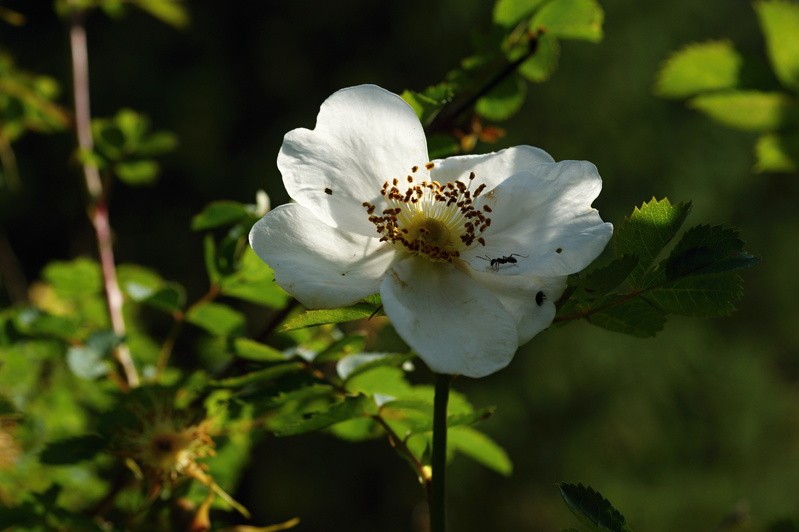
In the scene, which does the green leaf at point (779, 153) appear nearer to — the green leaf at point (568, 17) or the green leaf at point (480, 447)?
the green leaf at point (568, 17)

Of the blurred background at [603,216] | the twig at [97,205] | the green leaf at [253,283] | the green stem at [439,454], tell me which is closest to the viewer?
the green stem at [439,454]

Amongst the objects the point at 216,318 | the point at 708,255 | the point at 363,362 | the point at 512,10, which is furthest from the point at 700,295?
the point at 216,318

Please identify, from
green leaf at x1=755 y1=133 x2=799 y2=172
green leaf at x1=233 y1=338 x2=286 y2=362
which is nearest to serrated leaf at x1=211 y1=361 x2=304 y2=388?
green leaf at x1=233 y1=338 x2=286 y2=362

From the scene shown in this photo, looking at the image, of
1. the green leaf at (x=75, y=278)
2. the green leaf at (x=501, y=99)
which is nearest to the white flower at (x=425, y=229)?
the green leaf at (x=501, y=99)

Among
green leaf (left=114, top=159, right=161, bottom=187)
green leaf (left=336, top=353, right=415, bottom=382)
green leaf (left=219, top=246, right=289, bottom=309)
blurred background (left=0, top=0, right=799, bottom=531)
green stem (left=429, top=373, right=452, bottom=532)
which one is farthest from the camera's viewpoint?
blurred background (left=0, top=0, right=799, bottom=531)

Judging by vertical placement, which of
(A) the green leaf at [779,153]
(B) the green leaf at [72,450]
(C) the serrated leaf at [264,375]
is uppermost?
(C) the serrated leaf at [264,375]

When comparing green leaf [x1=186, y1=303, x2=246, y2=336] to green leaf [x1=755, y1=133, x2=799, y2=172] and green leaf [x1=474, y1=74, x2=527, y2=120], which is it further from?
green leaf [x1=755, y1=133, x2=799, y2=172]

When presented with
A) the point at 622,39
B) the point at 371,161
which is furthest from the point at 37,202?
the point at 371,161
